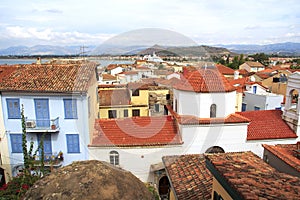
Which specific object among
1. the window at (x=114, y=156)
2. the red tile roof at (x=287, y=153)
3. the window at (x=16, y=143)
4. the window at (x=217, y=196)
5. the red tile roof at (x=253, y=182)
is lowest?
the window at (x=114, y=156)

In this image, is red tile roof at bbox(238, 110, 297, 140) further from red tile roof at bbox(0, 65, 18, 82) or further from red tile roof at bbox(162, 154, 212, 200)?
red tile roof at bbox(0, 65, 18, 82)

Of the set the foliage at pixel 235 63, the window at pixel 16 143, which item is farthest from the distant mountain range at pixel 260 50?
the window at pixel 16 143

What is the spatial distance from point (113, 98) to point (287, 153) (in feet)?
59.1

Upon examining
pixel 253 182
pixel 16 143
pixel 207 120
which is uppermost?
pixel 253 182

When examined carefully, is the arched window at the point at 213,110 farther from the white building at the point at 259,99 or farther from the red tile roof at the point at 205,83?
the white building at the point at 259,99

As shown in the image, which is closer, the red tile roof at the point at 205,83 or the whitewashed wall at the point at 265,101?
the red tile roof at the point at 205,83

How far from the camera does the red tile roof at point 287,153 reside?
25.8 ft

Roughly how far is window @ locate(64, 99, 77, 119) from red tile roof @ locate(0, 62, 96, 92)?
2.81 ft

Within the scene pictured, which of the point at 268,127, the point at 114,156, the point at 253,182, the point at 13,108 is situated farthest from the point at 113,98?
the point at 253,182

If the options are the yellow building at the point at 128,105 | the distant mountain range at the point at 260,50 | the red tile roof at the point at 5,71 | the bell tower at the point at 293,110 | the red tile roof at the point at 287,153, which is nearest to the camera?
the red tile roof at the point at 287,153

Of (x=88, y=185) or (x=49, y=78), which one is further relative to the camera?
(x=49, y=78)

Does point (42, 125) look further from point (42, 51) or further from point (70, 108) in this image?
point (42, 51)

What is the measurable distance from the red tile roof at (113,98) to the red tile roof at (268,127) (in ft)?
39.0

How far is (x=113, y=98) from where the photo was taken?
958 inches
